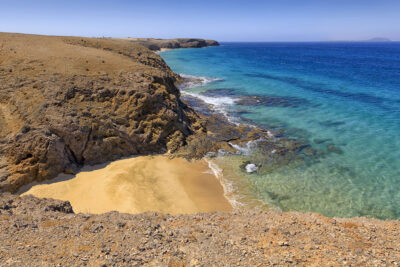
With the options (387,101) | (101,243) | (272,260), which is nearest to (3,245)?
(101,243)

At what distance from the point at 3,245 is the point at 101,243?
244 cm

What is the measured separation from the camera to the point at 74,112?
609 inches

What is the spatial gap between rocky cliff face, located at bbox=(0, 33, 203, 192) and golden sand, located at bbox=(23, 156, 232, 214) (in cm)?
107

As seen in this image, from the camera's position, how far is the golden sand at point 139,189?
12.0 metres

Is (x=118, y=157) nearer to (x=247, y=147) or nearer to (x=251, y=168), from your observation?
(x=251, y=168)

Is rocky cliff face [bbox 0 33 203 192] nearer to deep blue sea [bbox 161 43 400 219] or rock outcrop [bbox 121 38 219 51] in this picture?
deep blue sea [bbox 161 43 400 219]

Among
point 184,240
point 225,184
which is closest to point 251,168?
point 225,184

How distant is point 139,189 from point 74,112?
6983 mm

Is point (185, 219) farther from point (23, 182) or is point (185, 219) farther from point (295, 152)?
point (295, 152)

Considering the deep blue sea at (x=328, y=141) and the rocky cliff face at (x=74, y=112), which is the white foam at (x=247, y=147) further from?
the rocky cliff face at (x=74, y=112)

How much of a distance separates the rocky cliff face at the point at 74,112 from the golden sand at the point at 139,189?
1.07m

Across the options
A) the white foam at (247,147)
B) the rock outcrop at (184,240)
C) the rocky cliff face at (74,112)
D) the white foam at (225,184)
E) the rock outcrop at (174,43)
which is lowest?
the white foam at (225,184)

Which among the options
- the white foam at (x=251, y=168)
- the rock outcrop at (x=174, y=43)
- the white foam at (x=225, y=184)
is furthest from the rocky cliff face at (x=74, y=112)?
the rock outcrop at (x=174, y=43)

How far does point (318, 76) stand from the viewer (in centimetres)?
4816
